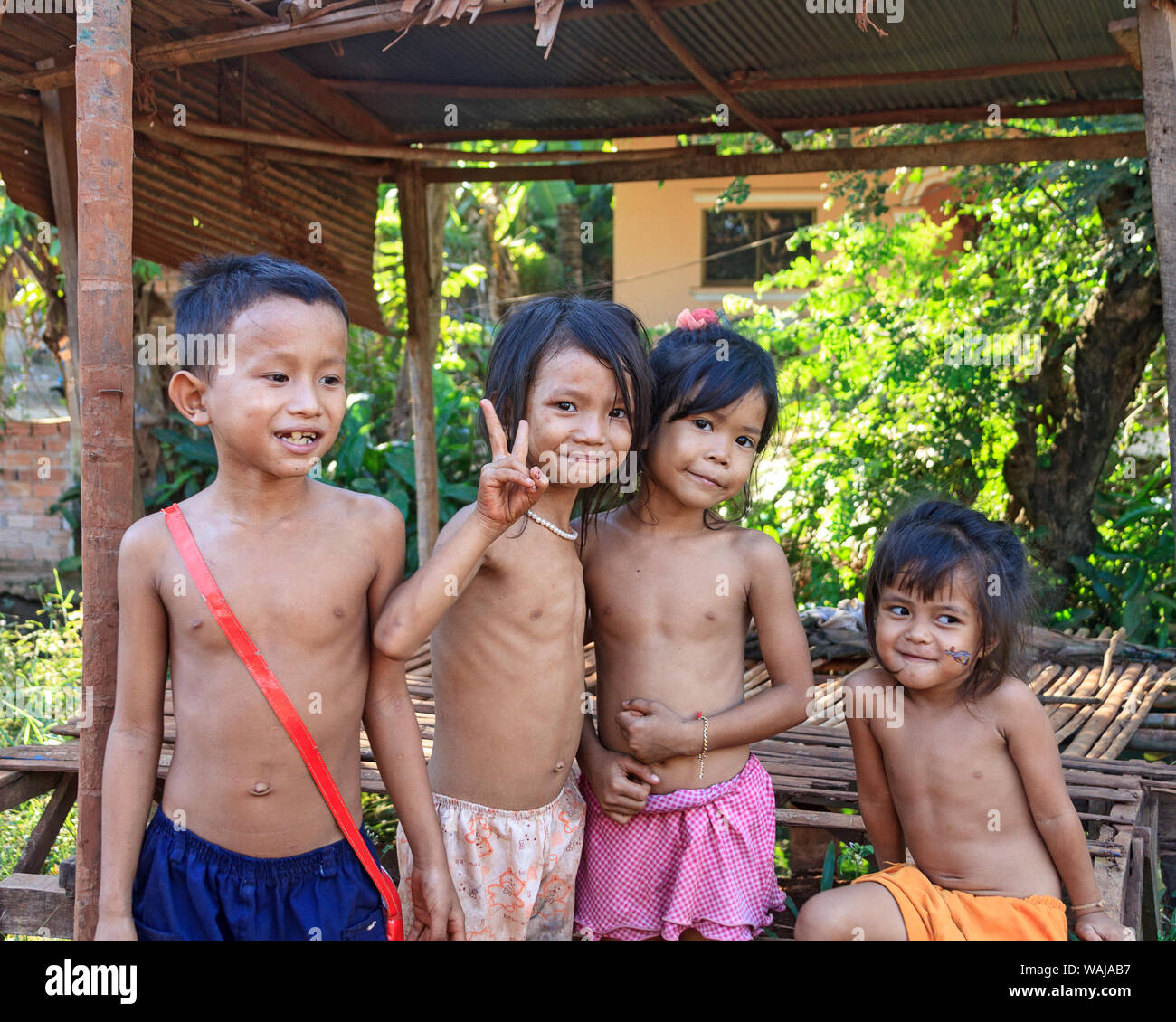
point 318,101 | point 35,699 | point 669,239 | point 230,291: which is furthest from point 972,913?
point 669,239

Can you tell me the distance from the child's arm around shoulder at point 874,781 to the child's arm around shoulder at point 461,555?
0.87m

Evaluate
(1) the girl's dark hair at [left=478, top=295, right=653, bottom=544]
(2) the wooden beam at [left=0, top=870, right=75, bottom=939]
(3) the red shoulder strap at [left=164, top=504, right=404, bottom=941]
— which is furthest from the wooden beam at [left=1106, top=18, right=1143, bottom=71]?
(2) the wooden beam at [left=0, top=870, right=75, bottom=939]

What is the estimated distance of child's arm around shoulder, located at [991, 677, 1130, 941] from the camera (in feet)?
6.75

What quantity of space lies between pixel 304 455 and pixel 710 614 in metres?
0.91

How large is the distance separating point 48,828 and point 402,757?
6.09ft

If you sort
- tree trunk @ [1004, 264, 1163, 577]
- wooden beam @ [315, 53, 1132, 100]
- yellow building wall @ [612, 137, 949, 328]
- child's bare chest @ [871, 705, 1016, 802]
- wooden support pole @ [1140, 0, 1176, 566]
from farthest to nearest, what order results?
1. yellow building wall @ [612, 137, 949, 328]
2. tree trunk @ [1004, 264, 1163, 577]
3. wooden beam @ [315, 53, 1132, 100]
4. wooden support pole @ [1140, 0, 1176, 566]
5. child's bare chest @ [871, 705, 1016, 802]

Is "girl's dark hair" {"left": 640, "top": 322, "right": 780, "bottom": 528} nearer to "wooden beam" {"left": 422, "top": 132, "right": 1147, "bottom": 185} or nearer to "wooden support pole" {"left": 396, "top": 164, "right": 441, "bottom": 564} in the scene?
"wooden beam" {"left": 422, "top": 132, "right": 1147, "bottom": 185}

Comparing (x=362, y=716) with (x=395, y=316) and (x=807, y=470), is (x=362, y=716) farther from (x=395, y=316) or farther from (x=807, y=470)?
(x=395, y=316)

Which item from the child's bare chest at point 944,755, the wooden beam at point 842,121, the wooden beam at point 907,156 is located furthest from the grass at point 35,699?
the wooden beam at point 907,156

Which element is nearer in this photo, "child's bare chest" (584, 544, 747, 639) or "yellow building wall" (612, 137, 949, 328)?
"child's bare chest" (584, 544, 747, 639)

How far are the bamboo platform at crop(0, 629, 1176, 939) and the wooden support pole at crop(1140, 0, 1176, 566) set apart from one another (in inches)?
34.5

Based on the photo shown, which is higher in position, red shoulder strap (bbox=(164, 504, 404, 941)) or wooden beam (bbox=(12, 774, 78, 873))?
red shoulder strap (bbox=(164, 504, 404, 941))

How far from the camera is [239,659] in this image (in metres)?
1.78

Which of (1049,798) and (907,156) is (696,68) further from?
(1049,798)
